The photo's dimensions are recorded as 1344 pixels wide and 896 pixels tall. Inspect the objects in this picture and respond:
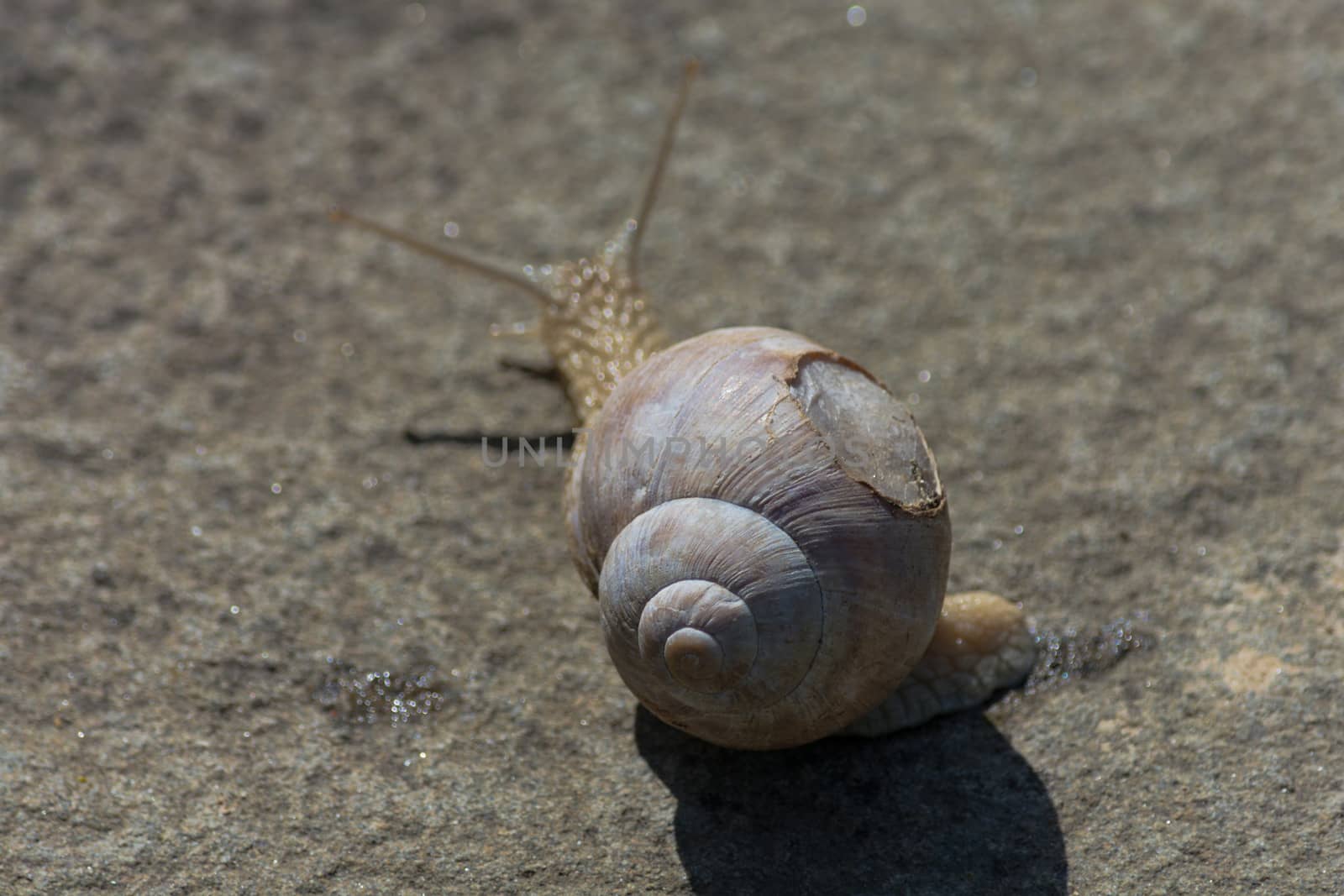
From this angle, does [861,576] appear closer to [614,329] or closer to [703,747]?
[703,747]

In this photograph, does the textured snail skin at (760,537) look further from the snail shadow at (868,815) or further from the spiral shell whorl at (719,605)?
the snail shadow at (868,815)

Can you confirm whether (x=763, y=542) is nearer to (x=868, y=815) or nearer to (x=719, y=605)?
(x=719, y=605)

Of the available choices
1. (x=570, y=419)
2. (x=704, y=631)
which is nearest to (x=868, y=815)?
(x=704, y=631)

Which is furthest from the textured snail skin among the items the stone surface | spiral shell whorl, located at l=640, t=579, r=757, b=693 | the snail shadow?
the stone surface

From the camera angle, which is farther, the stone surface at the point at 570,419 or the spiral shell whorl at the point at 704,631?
the stone surface at the point at 570,419

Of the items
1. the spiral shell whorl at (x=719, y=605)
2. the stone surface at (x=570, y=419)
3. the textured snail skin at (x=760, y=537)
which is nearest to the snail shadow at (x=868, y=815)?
the stone surface at (x=570, y=419)

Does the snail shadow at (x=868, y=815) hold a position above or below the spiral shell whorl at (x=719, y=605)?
below

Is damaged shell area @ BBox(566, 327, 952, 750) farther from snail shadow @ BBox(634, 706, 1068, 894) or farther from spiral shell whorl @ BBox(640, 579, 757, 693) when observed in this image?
snail shadow @ BBox(634, 706, 1068, 894)
